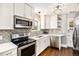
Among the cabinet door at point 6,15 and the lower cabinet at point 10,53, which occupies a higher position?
the cabinet door at point 6,15

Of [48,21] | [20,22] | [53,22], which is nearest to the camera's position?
[20,22]

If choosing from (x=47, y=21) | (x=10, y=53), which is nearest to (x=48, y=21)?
(x=47, y=21)

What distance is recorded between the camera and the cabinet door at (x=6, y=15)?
1680 mm

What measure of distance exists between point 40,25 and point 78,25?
1903mm

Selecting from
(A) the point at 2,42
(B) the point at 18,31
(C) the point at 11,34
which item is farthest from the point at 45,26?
(A) the point at 2,42

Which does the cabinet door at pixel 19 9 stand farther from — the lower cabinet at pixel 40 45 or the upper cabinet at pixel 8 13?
the lower cabinet at pixel 40 45

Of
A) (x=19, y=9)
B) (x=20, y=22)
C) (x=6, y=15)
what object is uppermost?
(x=19, y=9)

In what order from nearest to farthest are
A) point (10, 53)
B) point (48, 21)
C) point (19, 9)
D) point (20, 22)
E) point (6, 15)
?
point (10, 53), point (6, 15), point (19, 9), point (20, 22), point (48, 21)

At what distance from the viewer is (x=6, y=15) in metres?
1.76

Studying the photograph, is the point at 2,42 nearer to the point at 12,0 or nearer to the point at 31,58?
the point at 12,0

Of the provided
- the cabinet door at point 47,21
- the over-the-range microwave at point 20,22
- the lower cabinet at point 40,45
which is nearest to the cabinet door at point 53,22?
the cabinet door at point 47,21

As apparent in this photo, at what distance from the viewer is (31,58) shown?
1.97ft

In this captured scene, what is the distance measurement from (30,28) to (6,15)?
5.05ft

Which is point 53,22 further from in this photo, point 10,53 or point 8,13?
point 10,53
